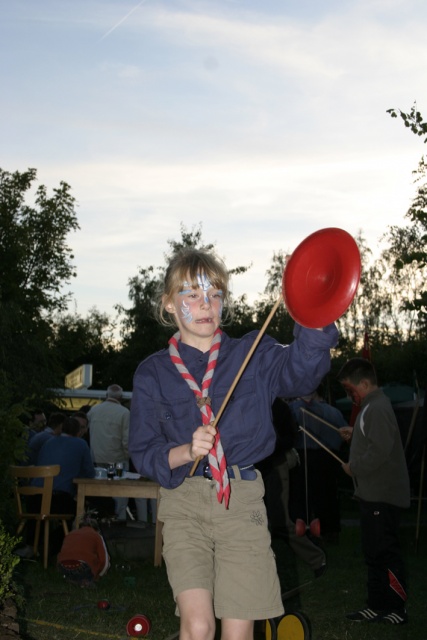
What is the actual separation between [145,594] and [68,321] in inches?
2870

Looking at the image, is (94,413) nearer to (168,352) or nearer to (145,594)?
(145,594)

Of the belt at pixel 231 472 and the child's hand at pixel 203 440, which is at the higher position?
the child's hand at pixel 203 440

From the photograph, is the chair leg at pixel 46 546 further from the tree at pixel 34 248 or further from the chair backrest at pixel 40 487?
the tree at pixel 34 248

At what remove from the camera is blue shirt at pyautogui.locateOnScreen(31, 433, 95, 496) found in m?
11.2

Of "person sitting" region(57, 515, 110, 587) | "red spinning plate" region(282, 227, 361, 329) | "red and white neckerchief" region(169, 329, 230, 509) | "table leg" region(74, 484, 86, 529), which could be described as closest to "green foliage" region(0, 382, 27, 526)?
"person sitting" region(57, 515, 110, 587)

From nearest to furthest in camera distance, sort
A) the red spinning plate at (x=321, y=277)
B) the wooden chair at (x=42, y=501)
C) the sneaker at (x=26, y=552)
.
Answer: the red spinning plate at (x=321, y=277) < the sneaker at (x=26, y=552) < the wooden chair at (x=42, y=501)

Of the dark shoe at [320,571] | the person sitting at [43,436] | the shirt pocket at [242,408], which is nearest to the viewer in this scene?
the shirt pocket at [242,408]

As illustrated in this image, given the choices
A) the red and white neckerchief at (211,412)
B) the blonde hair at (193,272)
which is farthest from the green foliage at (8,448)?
the red and white neckerchief at (211,412)

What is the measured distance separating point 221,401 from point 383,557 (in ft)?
12.5

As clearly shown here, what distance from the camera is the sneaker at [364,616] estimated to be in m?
7.27

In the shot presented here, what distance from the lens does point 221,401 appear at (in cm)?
400

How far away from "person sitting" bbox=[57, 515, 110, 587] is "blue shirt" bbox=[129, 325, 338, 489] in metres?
5.46

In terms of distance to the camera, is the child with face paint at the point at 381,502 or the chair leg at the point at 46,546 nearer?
the child with face paint at the point at 381,502

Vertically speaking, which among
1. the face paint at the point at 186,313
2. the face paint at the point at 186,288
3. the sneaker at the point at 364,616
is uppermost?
the face paint at the point at 186,288
